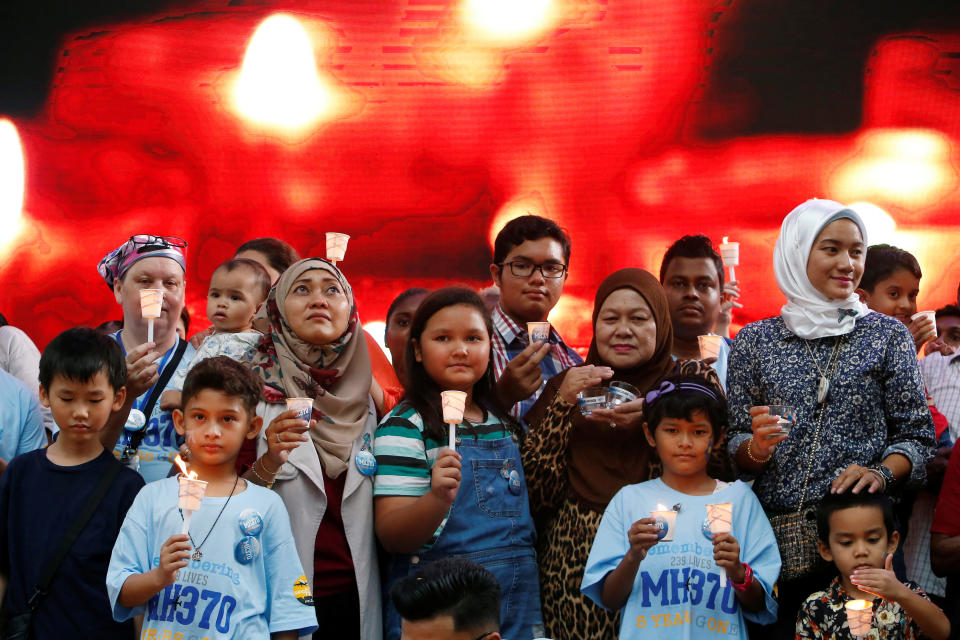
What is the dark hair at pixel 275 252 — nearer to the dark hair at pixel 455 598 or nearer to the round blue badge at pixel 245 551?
the round blue badge at pixel 245 551

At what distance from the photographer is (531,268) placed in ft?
14.1

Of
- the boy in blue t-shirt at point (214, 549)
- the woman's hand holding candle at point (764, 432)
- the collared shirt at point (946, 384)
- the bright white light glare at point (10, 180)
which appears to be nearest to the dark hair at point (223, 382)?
the boy in blue t-shirt at point (214, 549)

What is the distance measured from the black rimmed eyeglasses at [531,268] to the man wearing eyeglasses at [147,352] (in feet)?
4.58

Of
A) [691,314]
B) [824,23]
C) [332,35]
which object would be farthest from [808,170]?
[332,35]

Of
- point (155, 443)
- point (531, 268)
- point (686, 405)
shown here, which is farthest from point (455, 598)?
point (531, 268)

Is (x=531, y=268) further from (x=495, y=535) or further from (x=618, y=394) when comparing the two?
(x=495, y=535)

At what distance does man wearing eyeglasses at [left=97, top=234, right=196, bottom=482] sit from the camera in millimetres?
3375

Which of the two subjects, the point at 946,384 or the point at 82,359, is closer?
the point at 82,359

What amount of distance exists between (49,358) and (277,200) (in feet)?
11.5

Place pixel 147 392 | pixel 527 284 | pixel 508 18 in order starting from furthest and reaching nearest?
pixel 508 18 < pixel 527 284 < pixel 147 392

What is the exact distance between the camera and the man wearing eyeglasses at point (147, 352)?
11.1ft

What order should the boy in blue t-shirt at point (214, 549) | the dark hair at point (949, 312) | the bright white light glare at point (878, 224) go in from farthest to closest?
1. the bright white light glare at point (878, 224)
2. the dark hair at point (949, 312)
3. the boy in blue t-shirt at point (214, 549)

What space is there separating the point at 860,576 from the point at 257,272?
276 centimetres

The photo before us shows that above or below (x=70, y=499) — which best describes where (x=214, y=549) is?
below
